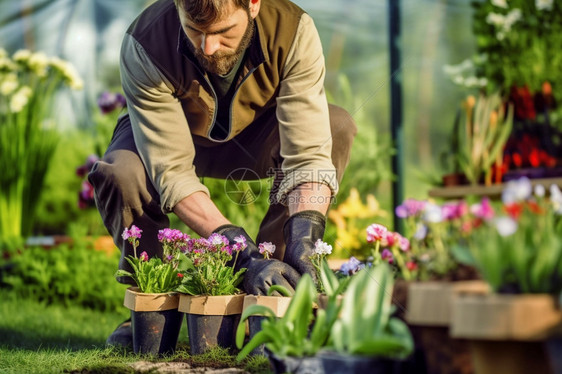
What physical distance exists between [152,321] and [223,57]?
33.3 inches

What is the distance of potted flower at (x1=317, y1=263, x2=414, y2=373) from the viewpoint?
116cm

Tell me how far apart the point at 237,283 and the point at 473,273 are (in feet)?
3.29

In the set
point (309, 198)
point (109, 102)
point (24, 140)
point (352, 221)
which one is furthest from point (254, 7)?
point (24, 140)

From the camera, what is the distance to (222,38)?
211 centimetres

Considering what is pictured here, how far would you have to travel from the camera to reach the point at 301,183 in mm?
2229

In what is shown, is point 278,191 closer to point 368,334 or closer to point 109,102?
point 368,334

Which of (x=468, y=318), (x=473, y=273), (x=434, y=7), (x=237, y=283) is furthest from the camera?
(x=434, y=7)

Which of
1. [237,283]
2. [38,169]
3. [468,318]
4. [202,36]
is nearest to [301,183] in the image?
[237,283]

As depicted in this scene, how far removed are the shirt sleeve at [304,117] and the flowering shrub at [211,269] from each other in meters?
0.36

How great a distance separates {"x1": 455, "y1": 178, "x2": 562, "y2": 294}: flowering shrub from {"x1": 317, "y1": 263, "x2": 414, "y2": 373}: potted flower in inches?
6.9

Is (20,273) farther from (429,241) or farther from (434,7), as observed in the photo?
(434,7)

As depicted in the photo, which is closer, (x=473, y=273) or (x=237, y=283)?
(x=473, y=273)

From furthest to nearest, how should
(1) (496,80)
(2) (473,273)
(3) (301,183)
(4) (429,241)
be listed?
(1) (496,80), (3) (301,183), (4) (429,241), (2) (473,273)

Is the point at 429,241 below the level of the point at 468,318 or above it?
above
